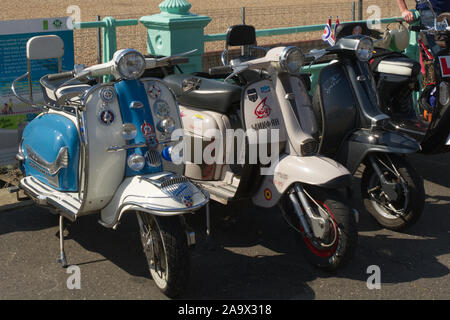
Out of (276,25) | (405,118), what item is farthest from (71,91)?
(276,25)

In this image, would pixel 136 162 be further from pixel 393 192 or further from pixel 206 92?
pixel 393 192

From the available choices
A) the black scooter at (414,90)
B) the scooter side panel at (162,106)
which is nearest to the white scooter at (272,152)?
the scooter side panel at (162,106)

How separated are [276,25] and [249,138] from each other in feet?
37.4

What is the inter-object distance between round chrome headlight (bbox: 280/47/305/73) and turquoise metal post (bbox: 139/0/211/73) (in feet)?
9.20

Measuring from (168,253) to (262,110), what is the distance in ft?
4.29

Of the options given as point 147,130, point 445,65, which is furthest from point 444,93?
point 147,130

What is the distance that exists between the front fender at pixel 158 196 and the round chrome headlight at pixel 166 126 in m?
0.33

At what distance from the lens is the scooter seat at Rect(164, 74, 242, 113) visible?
4930 millimetres

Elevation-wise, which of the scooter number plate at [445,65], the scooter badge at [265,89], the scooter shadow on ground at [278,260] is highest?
the scooter number plate at [445,65]

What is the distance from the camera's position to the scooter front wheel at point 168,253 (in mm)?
3820

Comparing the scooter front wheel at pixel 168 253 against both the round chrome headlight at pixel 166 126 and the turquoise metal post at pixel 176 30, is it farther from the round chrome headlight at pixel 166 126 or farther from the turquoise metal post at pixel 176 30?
the turquoise metal post at pixel 176 30

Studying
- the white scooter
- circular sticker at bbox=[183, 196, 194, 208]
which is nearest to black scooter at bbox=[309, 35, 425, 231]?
the white scooter

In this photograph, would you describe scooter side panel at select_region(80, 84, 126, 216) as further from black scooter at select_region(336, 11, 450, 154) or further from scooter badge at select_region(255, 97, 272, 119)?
black scooter at select_region(336, 11, 450, 154)

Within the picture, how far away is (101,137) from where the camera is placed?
424 centimetres
